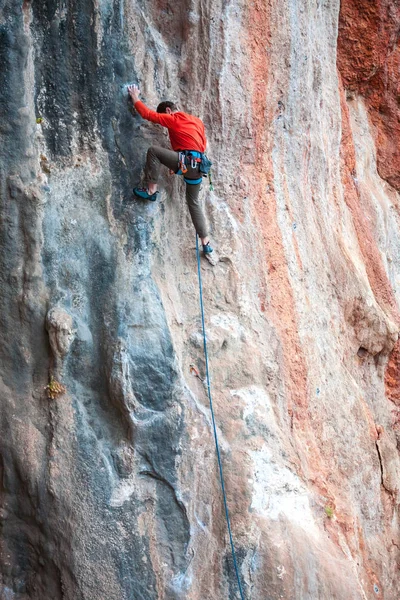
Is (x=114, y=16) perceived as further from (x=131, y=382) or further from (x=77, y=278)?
(x=131, y=382)

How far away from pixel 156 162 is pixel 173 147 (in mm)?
208

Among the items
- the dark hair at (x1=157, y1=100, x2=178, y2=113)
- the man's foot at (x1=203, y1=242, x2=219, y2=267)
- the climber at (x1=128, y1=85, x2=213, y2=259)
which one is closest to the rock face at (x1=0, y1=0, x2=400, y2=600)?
the man's foot at (x1=203, y1=242, x2=219, y2=267)

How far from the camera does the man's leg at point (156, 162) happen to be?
6.27m

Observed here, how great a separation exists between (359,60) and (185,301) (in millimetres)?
5321

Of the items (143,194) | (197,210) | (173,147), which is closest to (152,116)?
(173,147)

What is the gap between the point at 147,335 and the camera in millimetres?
6156

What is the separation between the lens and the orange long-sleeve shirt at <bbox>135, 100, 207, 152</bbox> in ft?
20.2

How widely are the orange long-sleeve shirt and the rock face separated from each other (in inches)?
12.6

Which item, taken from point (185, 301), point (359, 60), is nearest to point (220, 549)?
point (185, 301)

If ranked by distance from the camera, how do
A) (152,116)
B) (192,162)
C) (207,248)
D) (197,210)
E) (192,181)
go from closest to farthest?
1. (152,116)
2. (192,162)
3. (192,181)
4. (197,210)
5. (207,248)

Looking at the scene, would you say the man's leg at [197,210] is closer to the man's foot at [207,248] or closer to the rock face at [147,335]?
the man's foot at [207,248]

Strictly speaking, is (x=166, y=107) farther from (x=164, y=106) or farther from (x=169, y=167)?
(x=169, y=167)

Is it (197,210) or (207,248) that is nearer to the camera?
(197,210)

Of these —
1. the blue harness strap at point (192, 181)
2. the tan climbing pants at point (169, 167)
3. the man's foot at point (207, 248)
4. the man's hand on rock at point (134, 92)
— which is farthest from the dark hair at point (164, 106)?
the man's foot at point (207, 248)
